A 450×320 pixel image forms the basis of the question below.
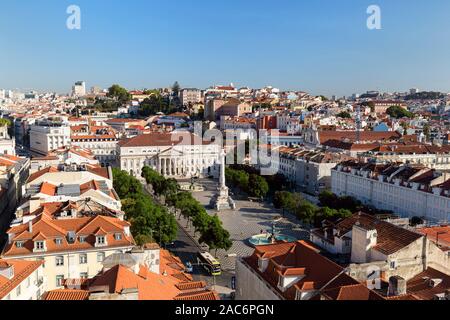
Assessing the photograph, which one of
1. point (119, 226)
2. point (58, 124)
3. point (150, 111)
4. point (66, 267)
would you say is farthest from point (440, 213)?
point (150, 111)

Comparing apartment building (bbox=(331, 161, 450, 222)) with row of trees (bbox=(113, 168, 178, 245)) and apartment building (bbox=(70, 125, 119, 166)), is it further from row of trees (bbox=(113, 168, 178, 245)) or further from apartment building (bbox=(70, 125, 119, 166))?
apartment building (bbox=(70, 125, 119, 166))

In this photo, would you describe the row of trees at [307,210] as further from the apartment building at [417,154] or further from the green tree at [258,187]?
the apartment building at [417,154]

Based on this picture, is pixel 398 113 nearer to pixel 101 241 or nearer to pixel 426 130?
pixel 426 130

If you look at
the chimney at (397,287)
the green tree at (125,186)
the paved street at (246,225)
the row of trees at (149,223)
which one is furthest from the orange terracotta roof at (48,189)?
the chimney at (397,287)

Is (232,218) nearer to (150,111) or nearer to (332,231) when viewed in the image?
(332,231)

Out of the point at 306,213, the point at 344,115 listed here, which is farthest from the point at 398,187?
the point at 344,115
